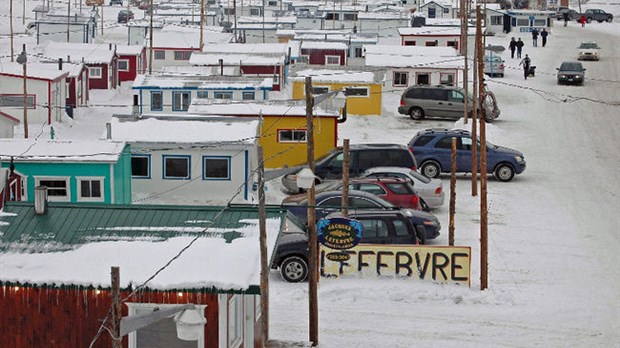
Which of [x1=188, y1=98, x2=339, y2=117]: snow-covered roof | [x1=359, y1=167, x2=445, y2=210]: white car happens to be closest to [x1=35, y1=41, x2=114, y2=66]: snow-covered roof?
[x1=188, y1=98, x2=339, y2=117]: snow-covered roof

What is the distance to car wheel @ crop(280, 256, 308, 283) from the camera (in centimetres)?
2555

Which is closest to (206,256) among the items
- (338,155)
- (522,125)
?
(338,155)

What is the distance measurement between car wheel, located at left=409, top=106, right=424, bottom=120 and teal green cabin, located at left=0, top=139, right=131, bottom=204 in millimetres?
22024

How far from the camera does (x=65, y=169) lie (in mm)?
31938

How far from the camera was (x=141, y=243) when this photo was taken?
17.5 meters

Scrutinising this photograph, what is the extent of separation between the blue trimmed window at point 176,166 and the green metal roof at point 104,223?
17355 millimetres

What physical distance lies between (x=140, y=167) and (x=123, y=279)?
21078 mm

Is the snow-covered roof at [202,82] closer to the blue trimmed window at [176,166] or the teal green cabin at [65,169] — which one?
the blue trimmed window at [176,166]

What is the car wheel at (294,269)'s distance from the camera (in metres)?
25.5

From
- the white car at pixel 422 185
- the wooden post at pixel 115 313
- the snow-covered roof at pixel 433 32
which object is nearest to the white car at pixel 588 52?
the snow-covered roof at pixel 433 32


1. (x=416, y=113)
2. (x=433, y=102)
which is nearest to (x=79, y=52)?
(x=416, y=113)

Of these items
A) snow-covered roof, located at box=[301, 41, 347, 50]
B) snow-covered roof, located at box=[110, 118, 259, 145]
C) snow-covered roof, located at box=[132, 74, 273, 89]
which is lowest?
snow-covered roof, located at box=[110, 118, 259, 145]

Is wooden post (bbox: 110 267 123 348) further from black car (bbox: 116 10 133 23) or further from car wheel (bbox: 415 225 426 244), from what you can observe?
black car (bbox: 116 10 133 23)

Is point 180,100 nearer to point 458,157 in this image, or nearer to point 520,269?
point 458,157
